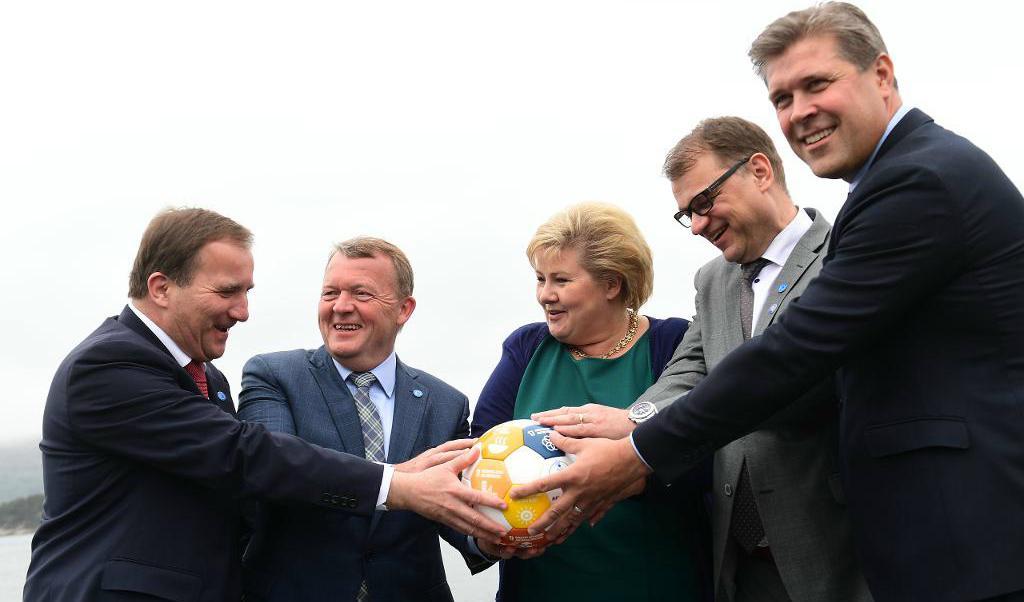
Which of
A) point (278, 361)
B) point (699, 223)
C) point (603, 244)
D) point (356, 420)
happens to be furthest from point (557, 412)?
point (278, 361)

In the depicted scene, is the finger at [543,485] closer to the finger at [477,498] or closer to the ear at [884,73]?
the finger at [477,498]

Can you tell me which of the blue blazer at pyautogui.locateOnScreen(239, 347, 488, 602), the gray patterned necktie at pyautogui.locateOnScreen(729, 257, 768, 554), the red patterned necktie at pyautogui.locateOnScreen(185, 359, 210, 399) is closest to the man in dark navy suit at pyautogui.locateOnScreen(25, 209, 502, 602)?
the red patterned necktie at pyautogui.locateOnScreen(185, 359, 210, 399)

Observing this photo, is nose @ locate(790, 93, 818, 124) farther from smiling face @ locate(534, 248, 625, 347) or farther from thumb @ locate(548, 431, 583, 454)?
thumb @ locate(548, 431, 583, 454)

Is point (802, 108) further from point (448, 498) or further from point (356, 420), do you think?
point (356, 420)

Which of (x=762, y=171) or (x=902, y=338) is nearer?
(x=902, y=338)

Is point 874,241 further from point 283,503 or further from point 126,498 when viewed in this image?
point 126,498

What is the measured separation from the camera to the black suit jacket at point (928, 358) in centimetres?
336

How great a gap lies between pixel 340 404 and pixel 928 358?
320 centimetres

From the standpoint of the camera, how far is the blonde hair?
18.1 ft

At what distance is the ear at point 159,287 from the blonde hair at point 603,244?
207 cm

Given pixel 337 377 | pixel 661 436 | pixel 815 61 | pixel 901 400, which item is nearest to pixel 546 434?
pixel 661 436

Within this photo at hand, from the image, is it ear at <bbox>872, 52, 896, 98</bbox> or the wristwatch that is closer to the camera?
ear at <bbox>872, 52, 896, 98</bbox>

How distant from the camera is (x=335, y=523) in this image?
5.18 m

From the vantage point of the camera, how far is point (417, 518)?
5.39 metres
